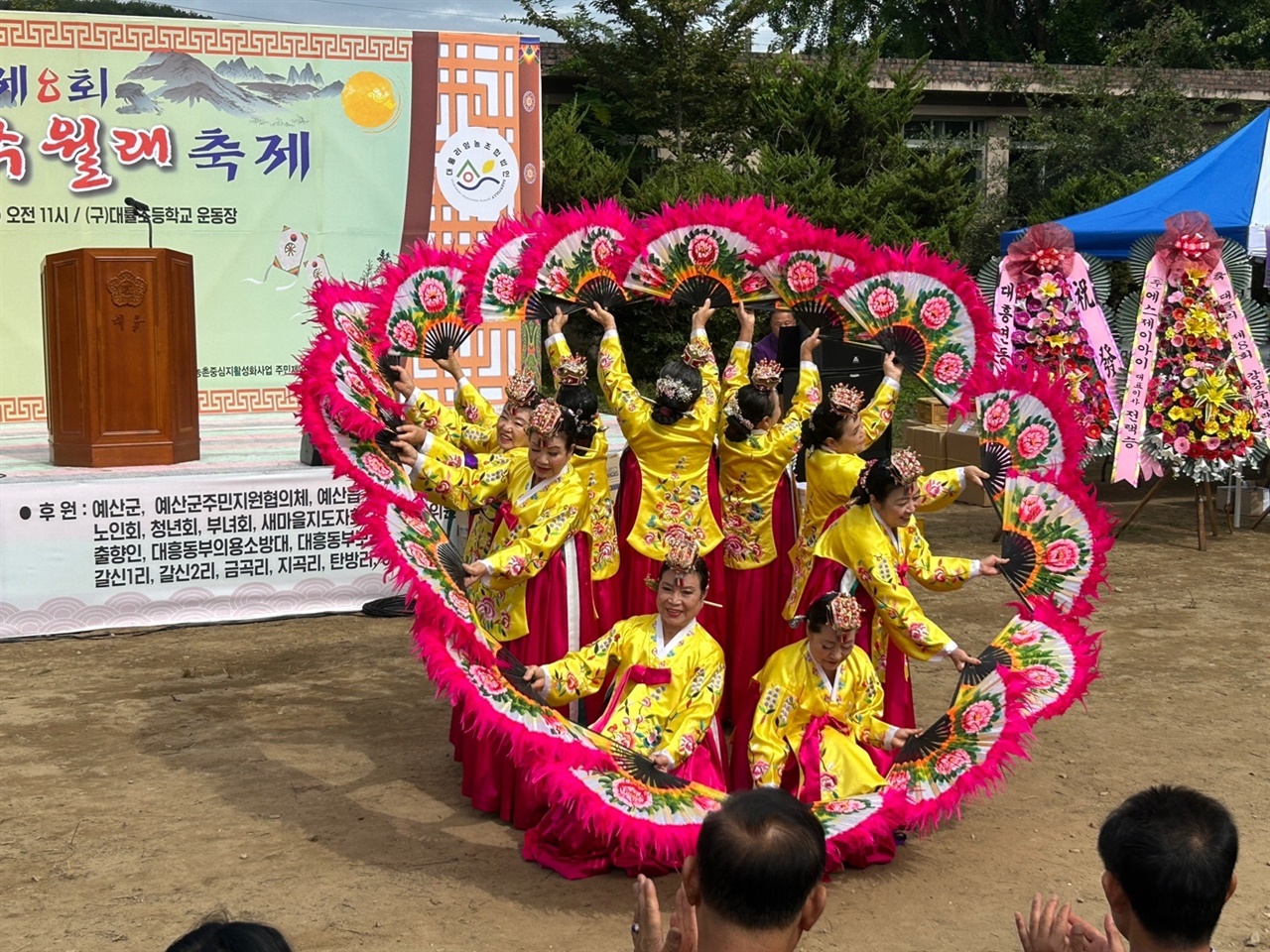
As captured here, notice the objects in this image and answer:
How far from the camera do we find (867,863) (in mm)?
3887

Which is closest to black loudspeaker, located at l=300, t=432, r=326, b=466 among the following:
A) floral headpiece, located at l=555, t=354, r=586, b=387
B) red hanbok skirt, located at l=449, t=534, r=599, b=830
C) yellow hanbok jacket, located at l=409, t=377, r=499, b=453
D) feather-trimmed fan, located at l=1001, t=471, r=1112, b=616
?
yellow hanbok jacket, located at l=409, t=377, r=499, b=453

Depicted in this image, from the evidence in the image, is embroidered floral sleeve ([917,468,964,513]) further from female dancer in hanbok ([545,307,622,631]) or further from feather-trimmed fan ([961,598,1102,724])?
female dancer in hanbok ([545,307,622,631])

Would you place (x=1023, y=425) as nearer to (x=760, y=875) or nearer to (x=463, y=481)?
(x=463, y=481)

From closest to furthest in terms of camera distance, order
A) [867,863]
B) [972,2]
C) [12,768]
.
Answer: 1. [867,863]
2. [12,768]
3. [972,2]

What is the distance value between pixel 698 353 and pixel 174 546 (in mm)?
3091

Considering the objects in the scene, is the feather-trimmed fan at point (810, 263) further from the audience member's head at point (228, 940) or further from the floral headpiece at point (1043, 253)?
the floral headpiece at point (1043, 253)

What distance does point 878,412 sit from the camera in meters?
4.43

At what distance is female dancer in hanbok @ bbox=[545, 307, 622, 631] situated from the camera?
4.36 m

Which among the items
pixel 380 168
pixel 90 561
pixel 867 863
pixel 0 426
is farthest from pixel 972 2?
pixel 867 863

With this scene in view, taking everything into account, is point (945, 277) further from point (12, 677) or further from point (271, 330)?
point (271, 330)

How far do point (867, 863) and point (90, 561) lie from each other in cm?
395

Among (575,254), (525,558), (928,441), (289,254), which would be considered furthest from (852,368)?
(525,558)

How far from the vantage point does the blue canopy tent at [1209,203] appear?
8.62 metres

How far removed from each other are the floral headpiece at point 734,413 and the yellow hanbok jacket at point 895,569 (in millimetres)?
575
